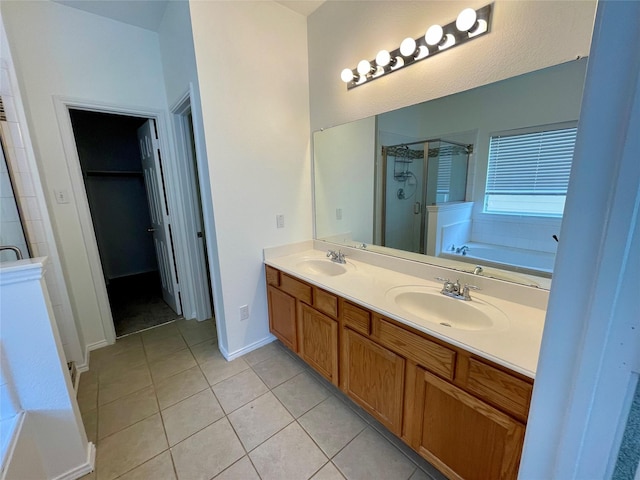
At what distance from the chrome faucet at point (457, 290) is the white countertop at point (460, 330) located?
0.06 metres

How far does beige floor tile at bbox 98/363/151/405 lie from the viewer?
6.09 ft

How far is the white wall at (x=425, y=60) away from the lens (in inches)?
44.7

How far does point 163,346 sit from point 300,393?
4.52ft

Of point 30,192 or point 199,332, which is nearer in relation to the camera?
point 30,192

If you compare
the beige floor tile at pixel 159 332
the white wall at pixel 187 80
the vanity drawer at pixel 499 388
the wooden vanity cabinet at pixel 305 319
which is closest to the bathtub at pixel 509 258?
the vanity drawer at pixel 499 388

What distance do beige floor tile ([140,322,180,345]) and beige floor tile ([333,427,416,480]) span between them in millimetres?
1942

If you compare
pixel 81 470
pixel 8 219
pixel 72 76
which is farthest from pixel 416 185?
pixel 72 76

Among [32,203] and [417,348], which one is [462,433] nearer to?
[417,348]

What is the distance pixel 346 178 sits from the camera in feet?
7.43

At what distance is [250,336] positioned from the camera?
2312 mm

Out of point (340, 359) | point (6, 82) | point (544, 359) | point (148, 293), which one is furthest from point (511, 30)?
point (148, 293)

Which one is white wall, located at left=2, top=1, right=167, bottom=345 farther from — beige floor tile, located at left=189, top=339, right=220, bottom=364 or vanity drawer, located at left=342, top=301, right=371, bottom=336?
vanity drawer, located at left=342, top=301, right=371, bottom=336

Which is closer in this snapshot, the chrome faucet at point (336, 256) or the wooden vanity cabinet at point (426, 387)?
the wooden vanity cabinet at point (426, 387)

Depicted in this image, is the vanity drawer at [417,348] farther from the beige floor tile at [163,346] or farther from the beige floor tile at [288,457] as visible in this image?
the beige floor tile at [163,346]
